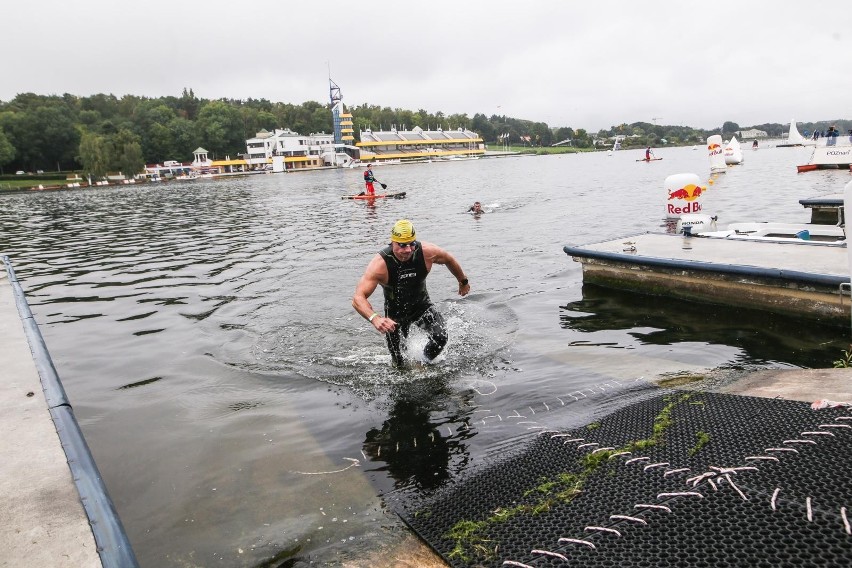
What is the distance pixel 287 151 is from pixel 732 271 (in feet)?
513

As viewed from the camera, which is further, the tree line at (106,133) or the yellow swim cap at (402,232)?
the tree line at (106,133)

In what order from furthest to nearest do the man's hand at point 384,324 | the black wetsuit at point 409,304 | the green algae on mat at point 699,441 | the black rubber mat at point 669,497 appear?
the black wetsuit at point 409,304 < the man's hand at point 384,324 < the green algae on mat at point 699,441 < the black rubber mat at point 669,497

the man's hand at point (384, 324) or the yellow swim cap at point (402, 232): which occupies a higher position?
the yellow swim cap at point (402, 232)

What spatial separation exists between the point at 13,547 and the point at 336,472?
9.01 feet

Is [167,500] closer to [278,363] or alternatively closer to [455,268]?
[278,363]

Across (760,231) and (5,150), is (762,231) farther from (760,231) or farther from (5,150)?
(5,150)

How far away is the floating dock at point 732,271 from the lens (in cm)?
862

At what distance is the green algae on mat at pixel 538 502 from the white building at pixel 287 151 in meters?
155

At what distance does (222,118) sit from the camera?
522 ft

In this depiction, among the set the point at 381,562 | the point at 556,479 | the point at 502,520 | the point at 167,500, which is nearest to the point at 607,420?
the point at 556,479

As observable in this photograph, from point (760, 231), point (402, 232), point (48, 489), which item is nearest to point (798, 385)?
point (402, 232)

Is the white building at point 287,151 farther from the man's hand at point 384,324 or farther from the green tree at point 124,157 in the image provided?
the man's hand at point 384,324

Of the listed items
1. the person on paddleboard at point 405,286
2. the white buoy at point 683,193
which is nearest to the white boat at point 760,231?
the white buoy at point 683,193

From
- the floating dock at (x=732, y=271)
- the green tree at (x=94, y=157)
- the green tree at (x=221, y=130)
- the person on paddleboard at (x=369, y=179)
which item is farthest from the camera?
the green tree at (x=221, y=130)
